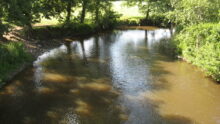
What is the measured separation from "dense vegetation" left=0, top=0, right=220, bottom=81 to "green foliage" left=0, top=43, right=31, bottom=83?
3.37 feet

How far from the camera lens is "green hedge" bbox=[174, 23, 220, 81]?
41.1 ft

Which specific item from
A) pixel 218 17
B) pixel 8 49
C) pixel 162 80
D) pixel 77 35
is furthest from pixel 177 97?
pixel 77 35

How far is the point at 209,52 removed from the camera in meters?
12.8

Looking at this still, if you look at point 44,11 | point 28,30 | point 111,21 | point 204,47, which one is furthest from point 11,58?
point 111,21

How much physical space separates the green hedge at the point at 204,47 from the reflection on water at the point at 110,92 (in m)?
0.68

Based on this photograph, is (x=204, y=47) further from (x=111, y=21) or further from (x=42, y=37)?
(x=111, y=21)

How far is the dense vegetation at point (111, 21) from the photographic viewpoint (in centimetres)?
1363

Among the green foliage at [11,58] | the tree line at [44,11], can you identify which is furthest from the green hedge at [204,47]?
the tree line at [44,11]

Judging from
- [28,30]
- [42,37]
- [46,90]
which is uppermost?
[28,30]

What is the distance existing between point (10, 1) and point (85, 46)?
321 inches

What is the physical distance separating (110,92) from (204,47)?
597 cm

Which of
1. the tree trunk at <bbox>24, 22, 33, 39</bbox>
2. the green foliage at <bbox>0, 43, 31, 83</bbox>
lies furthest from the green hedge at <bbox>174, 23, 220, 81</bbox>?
the tree trunk at <bbox>24, 22, 33, 39</bbox>

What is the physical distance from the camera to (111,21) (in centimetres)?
3294

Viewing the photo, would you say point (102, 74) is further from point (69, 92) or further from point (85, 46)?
point (85, 46)
